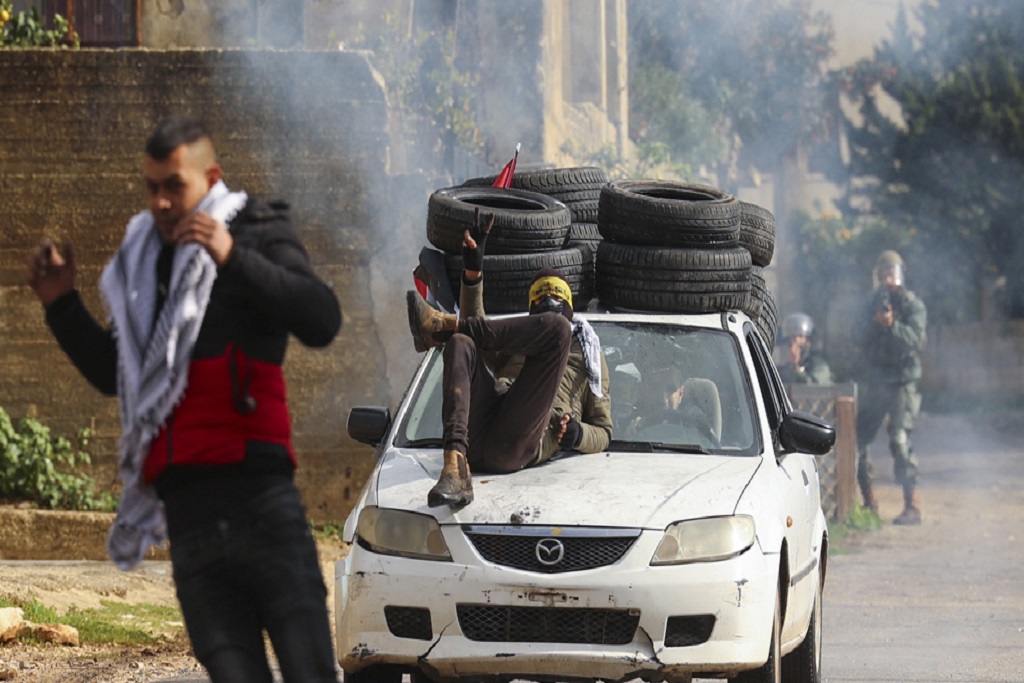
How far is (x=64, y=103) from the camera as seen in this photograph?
12.6 meters

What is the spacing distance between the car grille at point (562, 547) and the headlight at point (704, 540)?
130 millimetres

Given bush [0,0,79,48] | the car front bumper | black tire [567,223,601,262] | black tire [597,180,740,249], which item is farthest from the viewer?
bush [0,0,79,48]

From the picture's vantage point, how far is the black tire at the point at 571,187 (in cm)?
898

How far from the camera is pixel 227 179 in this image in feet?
41.1

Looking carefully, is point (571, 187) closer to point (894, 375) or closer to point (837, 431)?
point (837, 431)

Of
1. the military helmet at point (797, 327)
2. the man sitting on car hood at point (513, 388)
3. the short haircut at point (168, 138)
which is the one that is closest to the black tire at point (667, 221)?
the man sitting on car hood at point (513, 388)

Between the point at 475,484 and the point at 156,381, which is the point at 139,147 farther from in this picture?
the point at 156,381

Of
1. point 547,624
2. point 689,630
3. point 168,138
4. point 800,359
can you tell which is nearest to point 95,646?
point 547,624

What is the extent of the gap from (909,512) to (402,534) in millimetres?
10507

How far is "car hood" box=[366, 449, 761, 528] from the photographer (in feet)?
21.3

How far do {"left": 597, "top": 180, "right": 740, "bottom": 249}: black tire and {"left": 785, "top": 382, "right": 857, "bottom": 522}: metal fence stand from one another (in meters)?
7.58

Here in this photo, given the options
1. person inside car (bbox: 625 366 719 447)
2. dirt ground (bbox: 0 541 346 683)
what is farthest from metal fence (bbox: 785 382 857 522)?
person inside car (bbox: 625 366 719 447)

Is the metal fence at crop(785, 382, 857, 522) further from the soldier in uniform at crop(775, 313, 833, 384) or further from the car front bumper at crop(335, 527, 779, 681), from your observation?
the car front bumper at crop(335, 527, 779, 681)

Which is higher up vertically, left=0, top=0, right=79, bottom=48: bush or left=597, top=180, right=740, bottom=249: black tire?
left=0, top=0, right=79, bottom=48: bush
